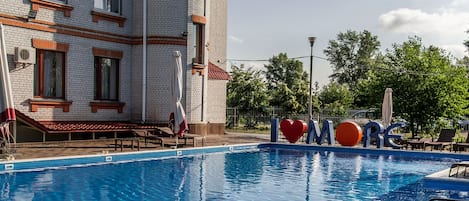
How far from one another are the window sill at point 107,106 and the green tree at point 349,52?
50538 millimetres

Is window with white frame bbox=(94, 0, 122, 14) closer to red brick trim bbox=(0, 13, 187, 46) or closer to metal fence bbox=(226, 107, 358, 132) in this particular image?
red brick trim bbox=(0, 13, 187, 46)

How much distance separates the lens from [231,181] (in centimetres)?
1121

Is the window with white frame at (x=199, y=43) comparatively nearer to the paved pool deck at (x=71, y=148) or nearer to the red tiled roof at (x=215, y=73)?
the red tiled roof at (x=215, y=73)

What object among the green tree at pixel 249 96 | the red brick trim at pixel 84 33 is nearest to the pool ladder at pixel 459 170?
the red brick trim at pixel 84 33

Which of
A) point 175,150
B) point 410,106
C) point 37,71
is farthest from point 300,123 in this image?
point 37,71

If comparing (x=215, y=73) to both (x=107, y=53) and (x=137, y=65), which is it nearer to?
(x=137, y=65)

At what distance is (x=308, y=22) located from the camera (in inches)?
1021

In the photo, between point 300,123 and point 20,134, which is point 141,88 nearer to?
point 20,134

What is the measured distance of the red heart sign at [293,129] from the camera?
1944cm

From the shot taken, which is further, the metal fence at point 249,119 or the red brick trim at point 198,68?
the metal fence at point 249,119

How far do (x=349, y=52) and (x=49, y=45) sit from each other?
5599 cm

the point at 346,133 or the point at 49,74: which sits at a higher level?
the point at 49,74

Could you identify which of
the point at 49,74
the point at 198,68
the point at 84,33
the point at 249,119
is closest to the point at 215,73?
the point at 198,68

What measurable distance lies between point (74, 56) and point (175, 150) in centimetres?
584
